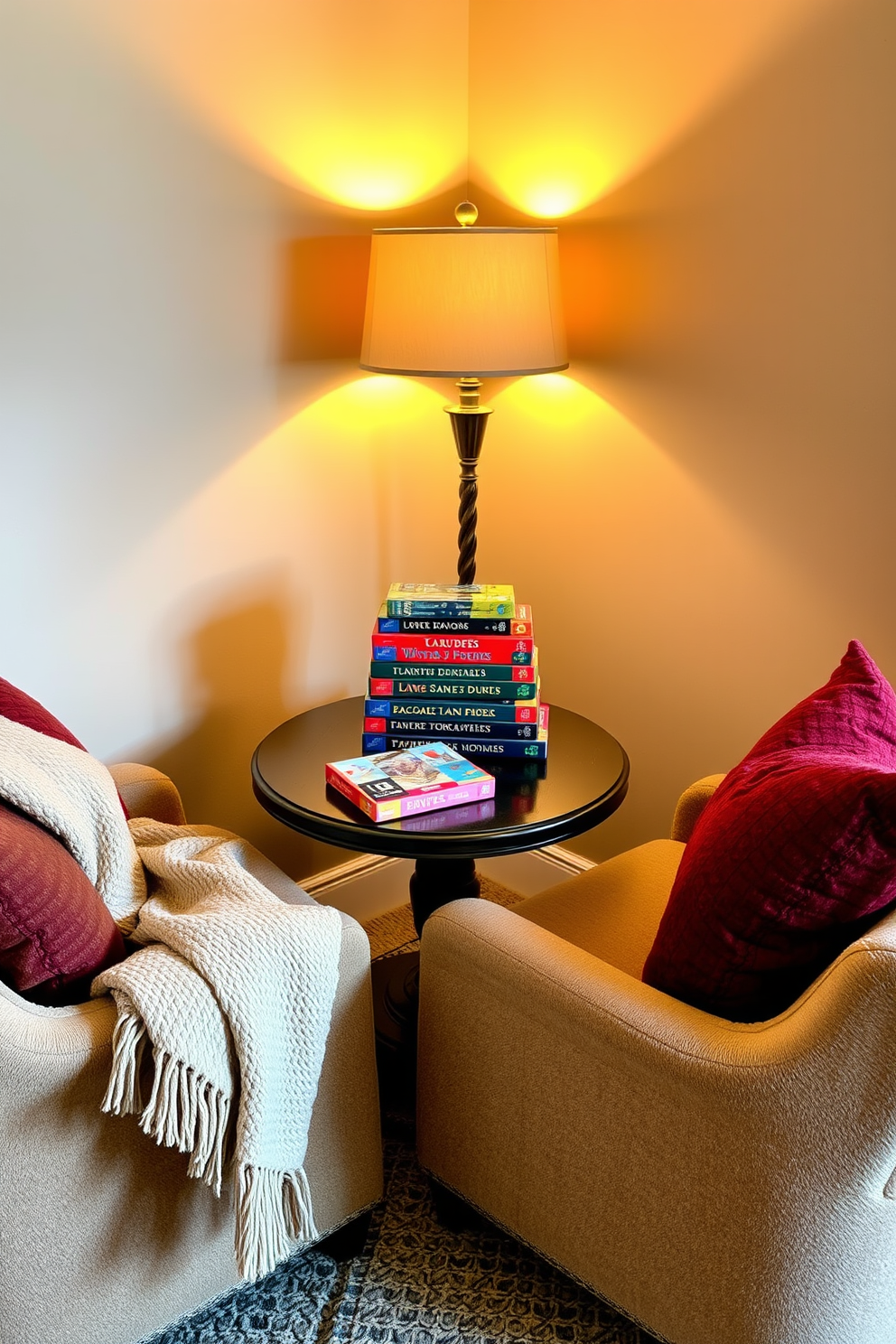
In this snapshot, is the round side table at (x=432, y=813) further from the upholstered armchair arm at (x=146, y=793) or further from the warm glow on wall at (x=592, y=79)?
the warm glow on wall at (x=592, y=79)

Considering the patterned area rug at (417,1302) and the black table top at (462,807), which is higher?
the black table top at (462,807)

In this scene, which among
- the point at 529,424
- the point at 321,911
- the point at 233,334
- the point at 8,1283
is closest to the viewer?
the point at 8,1283

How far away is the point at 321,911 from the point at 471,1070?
0.96 feet

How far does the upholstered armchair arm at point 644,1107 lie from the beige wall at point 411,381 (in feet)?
2.67

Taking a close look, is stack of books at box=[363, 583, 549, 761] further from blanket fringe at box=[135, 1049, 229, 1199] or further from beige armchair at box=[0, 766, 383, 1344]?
blanket fringe at box=[135, 1049, 229, 1199]

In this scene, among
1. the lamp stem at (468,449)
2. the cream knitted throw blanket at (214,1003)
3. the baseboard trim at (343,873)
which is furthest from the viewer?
the baseboard trim at (343,873)

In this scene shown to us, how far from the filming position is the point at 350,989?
4.55 feet

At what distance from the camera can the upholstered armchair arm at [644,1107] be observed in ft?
3.51

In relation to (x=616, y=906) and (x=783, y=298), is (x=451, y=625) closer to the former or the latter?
(x=616, y=906)

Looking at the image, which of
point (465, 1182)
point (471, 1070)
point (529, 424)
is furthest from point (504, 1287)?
point (529, 424)

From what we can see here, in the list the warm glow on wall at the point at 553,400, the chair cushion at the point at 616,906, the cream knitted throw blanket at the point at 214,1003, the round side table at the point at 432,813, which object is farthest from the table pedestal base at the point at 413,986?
the warm glow on wall at the point at 553,400

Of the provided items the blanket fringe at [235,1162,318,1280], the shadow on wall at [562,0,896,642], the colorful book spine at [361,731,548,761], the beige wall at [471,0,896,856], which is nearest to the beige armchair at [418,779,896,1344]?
the blanket fringe at [235,1162,318,1280]

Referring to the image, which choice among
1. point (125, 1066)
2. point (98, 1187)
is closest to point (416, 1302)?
point (98, 1187)

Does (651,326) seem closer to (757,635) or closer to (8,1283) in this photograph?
(757,635)
